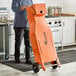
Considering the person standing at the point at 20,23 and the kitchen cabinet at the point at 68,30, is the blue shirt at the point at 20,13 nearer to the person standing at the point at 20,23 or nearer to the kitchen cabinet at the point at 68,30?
the person standing at the point at 20,23

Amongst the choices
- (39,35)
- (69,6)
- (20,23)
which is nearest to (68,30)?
(69,6)

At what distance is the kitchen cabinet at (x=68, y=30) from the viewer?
23.4 feet

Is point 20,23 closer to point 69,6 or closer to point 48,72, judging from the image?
point 48,72

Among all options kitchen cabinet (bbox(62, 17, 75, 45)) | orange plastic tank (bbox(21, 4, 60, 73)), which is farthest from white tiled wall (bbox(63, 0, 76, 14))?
orange plastic tank (bbox(21, 4, 60, 73))

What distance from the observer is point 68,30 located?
7254 mm

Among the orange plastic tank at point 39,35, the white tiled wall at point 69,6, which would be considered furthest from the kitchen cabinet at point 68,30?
the orange plastic tank at point 39,35

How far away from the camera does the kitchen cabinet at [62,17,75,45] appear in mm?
7133

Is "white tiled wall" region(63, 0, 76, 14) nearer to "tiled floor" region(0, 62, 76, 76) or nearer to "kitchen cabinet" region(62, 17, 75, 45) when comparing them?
"kitchen cabinet" region(62, 17, 75, 45)

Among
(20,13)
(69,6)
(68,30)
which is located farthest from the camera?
(69,6)

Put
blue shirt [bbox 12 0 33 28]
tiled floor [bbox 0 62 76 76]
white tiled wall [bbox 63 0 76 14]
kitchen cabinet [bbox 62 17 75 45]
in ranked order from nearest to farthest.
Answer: tiled floor [bbox 0 62 76 76]
blue shirt [bbox 12 0 33 28]
kitchen cabinet [bbox 62 17 75 45]
white tiled wall [bbox 63 0 76 14]

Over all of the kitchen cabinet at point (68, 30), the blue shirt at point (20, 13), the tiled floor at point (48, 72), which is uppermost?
the blue shirt at point (20, 13)

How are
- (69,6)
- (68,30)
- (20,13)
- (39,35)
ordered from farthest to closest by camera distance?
(69,6)
(68,30)
(20,13)
(39,35)

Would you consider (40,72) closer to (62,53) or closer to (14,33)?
(14,33)

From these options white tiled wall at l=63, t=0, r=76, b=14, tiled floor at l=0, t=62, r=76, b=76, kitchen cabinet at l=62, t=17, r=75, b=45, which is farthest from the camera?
white tiled wall at l=63, t=0, r=76, b=14
